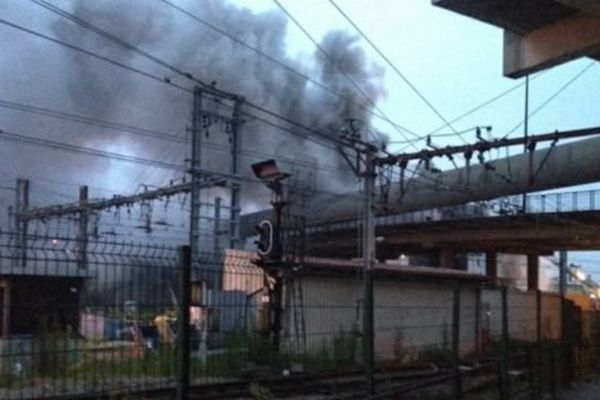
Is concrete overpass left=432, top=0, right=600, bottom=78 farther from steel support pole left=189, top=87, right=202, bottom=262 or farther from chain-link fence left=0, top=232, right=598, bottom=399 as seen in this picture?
steel support pole left=189, top=87, right=202, bottom=262

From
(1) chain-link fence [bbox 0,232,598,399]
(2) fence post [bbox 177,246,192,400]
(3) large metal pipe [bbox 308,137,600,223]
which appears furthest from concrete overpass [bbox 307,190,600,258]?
(2) fence post [bbox 177,246,192,400]

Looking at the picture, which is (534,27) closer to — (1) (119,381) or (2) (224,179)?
(1) (119,381)

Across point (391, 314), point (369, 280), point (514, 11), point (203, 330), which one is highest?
point (514, 11)

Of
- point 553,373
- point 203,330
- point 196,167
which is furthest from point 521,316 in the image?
point 203,330

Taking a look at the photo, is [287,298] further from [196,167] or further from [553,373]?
[196,167]

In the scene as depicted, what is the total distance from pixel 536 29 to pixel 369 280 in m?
5.15

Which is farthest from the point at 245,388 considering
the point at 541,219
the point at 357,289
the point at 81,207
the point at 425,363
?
the point at 541,219

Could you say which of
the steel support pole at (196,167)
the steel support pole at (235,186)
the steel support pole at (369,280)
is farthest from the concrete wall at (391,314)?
the steel support pole at (235,186)

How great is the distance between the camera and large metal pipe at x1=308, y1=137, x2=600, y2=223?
90.4 feet

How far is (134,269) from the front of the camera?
26.6 ft

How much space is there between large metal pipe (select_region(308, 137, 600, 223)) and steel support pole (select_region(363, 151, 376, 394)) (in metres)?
8.38

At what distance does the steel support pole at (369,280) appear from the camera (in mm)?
12711

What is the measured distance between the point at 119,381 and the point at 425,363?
1362cm

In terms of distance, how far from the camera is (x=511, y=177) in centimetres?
2995
